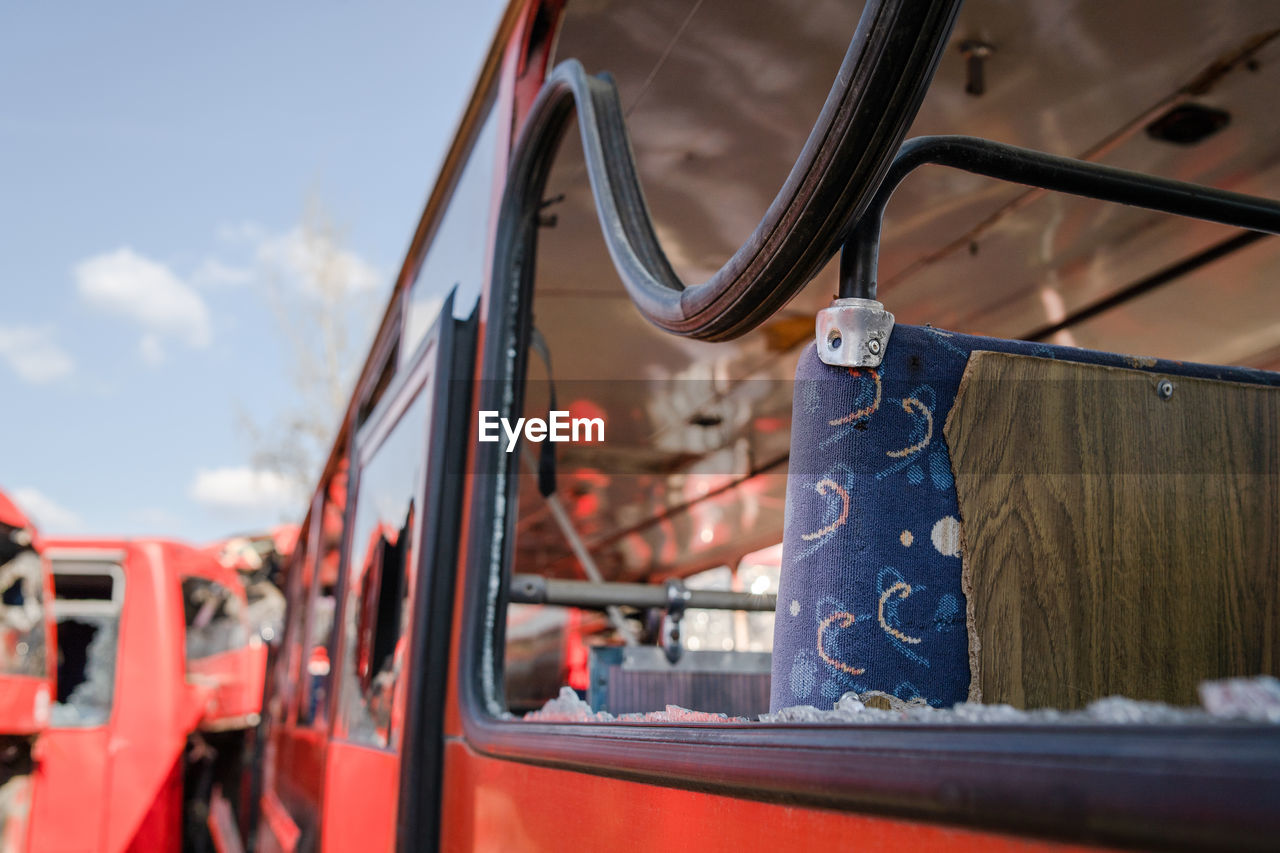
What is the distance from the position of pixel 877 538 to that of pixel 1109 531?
0.20 m

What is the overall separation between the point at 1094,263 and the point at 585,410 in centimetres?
223

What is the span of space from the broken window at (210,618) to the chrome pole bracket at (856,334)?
4.99 metres

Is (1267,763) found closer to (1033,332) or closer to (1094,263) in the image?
(1094,263)

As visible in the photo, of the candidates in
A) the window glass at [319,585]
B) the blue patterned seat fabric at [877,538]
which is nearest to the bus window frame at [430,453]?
the blue patterned seat fabric at [877,538]

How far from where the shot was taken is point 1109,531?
787 millimetres

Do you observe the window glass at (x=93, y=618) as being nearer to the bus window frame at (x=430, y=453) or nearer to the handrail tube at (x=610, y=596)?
the bus window frame at (x=430, y=453)

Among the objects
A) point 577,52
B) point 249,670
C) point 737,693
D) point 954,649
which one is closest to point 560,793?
point 954,649

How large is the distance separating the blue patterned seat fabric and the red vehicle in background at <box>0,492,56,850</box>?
12.0 ft

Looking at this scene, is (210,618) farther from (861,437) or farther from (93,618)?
(861,437)

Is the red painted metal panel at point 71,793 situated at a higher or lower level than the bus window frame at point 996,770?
lower

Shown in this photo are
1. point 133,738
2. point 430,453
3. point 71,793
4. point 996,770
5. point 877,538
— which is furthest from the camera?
point 133,738

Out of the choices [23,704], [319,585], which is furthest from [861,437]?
[319,585]

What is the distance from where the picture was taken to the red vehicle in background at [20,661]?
3.62 m

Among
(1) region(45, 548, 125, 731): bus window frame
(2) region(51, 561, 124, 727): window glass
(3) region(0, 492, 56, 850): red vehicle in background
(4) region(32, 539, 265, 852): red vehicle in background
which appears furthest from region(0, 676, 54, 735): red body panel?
(1) region(45, 548, 125, 731): bus window frame
